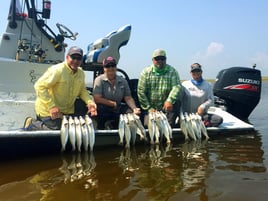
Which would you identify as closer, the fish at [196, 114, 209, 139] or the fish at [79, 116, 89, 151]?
the fish at [79, 116, 89, 151]

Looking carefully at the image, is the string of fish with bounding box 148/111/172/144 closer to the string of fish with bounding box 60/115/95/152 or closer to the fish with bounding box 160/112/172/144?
the fish with bounding box 160/112/172/144

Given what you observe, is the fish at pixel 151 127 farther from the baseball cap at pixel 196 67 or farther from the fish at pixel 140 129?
the baseball cap at pixel 196 67

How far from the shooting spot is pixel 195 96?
739cm

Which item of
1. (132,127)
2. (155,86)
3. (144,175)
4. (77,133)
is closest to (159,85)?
(155,86)

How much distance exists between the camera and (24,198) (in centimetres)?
371

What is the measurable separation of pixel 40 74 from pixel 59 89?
2.20m

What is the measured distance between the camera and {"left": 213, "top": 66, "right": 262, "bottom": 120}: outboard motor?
9352 mm

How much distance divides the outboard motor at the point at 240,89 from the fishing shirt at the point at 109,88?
156 inches

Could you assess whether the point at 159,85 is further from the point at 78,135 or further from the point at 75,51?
the point at 78,135

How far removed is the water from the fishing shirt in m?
1.06

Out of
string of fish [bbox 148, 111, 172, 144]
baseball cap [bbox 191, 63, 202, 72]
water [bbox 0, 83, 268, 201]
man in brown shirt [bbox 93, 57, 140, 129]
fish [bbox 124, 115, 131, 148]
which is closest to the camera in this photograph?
water [bbox 0, 83, 268, 201]

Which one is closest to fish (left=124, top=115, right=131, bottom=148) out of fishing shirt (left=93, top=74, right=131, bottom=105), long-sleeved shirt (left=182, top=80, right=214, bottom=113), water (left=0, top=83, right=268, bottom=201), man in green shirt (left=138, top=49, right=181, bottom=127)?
water (left=0, top=83, right=268, bottom=201)

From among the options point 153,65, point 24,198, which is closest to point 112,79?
point 153,65

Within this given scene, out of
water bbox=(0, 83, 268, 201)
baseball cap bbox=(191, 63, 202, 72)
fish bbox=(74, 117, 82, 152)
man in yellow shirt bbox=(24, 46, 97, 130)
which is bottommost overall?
water bbox=(0, 83, 268, 201)
